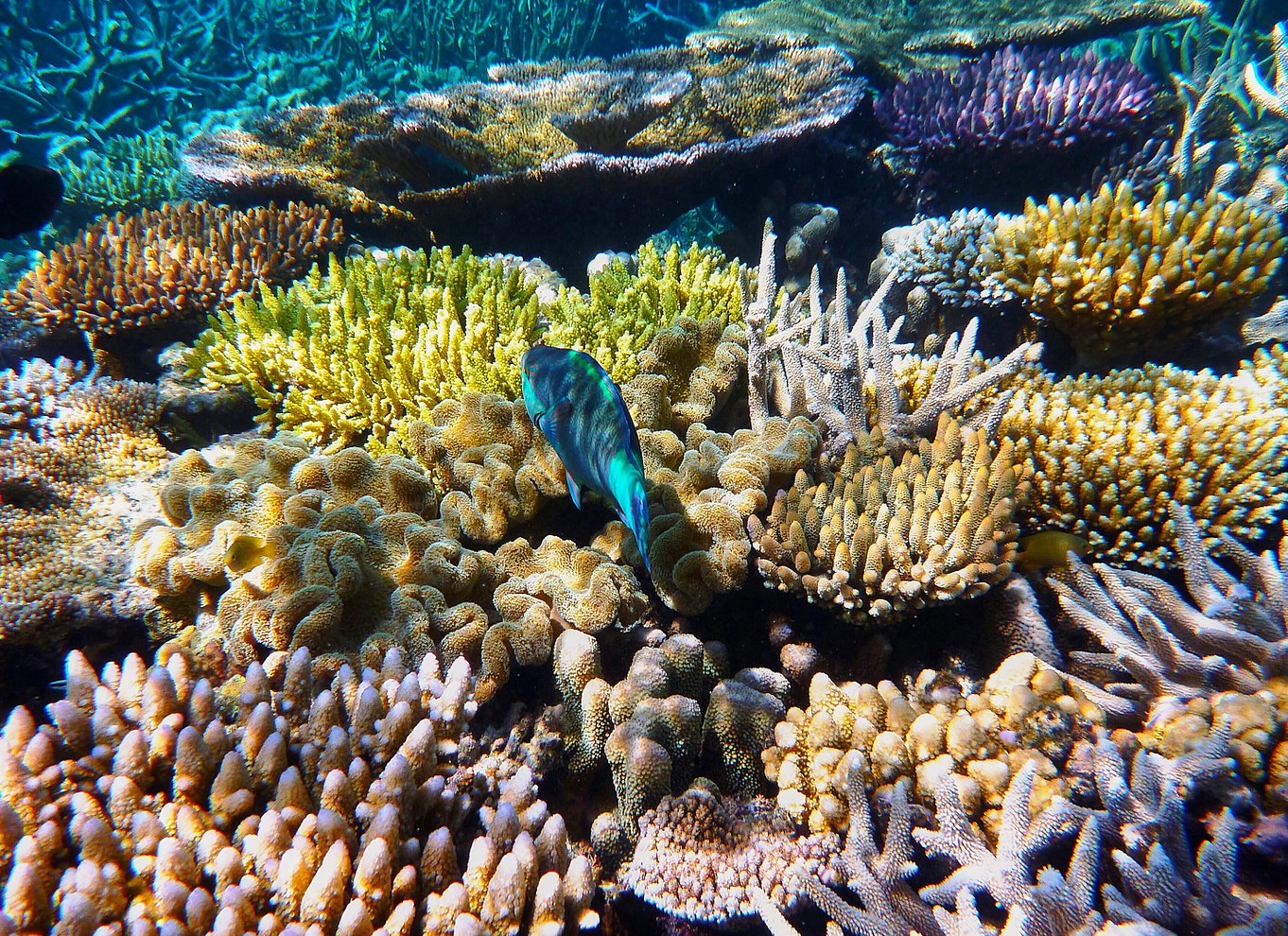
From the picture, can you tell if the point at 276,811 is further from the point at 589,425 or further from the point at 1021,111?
the point at 1021,111

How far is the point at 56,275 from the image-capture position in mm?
4652

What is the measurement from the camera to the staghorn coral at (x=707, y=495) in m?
2.29

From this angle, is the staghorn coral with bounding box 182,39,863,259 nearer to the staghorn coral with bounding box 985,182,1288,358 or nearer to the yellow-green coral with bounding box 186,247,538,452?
the yellow-green coral with bounding box 186,247,538,452

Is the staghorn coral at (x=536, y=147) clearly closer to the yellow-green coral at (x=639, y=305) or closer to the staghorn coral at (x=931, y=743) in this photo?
the yellow-green coral at (x=639, y=305)

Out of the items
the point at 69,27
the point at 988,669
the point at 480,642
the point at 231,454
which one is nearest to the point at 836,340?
the point at 988,669

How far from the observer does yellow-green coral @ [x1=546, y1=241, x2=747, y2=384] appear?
11.6 feet

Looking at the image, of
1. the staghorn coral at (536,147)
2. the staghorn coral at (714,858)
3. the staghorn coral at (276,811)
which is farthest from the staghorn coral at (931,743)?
the staghorn coral at (536,147)

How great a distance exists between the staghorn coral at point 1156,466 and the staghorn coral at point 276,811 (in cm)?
264

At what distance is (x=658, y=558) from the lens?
235 centimetres

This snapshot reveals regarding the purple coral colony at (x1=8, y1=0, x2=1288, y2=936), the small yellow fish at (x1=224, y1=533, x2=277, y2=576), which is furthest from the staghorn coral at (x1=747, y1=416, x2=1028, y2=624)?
the small yellow fish at (x1=224, y1=533, x2=277, y2=576)

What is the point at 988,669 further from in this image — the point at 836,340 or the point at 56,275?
the point at 56,275

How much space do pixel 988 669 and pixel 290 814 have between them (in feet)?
8.14

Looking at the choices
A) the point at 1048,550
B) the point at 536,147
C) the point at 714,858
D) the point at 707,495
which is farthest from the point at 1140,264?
the point at 536,147

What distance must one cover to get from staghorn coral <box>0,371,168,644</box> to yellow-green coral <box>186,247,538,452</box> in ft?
1.83
